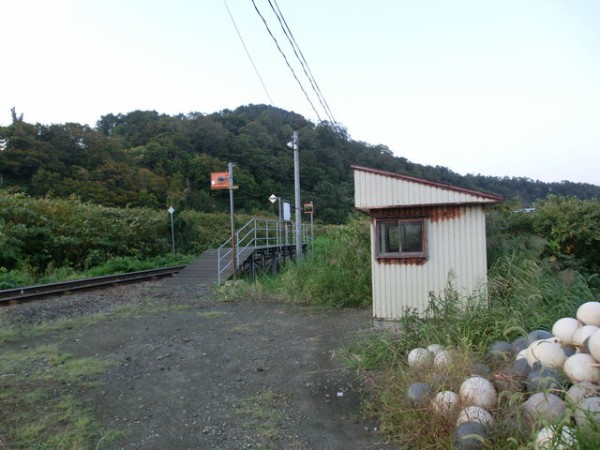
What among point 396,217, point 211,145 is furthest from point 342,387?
point 211,145

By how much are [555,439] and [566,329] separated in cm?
161

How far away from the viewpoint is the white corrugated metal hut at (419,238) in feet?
21.2

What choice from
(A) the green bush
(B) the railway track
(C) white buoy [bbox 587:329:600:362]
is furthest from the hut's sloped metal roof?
(A) the green bush

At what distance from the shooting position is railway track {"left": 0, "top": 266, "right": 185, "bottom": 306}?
10273mm

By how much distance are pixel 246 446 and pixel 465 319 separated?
292 centimetres

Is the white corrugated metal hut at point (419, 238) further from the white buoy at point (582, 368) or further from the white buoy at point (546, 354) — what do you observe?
the white buoy at point (582, 368)

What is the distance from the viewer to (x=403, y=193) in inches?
262

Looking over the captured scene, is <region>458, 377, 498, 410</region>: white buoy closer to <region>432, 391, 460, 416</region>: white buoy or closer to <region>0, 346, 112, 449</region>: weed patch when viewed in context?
<region>432, 391, 460, 416</region>: white buoy

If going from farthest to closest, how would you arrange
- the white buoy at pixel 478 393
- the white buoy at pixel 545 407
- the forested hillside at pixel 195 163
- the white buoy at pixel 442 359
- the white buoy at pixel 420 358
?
the forested hillside at pixel 195 163 → the white buoy at pixel 420 358 → the white buoy at pixel 442 359 → the white buoy at pixel 478 393 → the white buoy at pixel 545 407

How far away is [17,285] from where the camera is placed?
493 inches

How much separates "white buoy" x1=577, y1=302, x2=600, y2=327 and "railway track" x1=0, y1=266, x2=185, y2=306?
1094 cm

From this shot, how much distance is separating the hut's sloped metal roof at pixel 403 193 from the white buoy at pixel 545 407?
3586mm

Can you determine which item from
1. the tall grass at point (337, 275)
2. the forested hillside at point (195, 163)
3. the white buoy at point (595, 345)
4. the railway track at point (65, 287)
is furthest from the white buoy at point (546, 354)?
the railway track at point (65, 287)

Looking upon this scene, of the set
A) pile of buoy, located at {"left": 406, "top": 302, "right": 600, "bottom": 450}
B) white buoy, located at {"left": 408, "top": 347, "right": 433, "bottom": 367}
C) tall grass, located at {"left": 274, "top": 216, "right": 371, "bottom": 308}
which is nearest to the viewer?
pile of buoy, located at {"left": 406, "top": 302, "right": 600, "bottom": 450}
